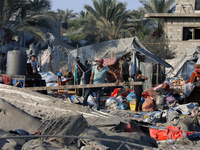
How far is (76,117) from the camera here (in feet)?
17.1

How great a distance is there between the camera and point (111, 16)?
29.2 meters

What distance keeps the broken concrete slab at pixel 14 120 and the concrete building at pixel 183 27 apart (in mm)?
17968

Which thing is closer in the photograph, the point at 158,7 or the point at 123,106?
the point at 123,106

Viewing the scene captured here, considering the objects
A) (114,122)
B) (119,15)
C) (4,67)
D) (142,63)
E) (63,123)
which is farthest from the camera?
(119,15)

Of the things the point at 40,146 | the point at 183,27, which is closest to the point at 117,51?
the point at 183,27

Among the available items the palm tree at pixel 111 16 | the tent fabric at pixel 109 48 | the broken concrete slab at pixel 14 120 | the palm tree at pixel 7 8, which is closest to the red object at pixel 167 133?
the broken concrete slab at pixel 14 120

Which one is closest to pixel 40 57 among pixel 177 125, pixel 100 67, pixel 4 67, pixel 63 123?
pixel 4 67

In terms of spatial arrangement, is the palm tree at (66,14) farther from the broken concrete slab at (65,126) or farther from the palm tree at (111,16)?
the broken concrete slab at (65,126)

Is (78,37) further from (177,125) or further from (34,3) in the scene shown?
(177,125)

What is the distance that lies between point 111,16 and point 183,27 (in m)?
7.49

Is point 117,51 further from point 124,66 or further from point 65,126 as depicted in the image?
point 65,126

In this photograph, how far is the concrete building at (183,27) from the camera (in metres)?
23.5

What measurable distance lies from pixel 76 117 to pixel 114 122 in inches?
57.2

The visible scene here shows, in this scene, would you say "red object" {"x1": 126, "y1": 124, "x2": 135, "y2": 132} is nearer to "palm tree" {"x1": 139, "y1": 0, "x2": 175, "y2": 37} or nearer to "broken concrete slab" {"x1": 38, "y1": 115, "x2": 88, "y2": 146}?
"broken concrete slab" {"x1": 38, "y1": 115, "x2": 88, "y2": 146}
